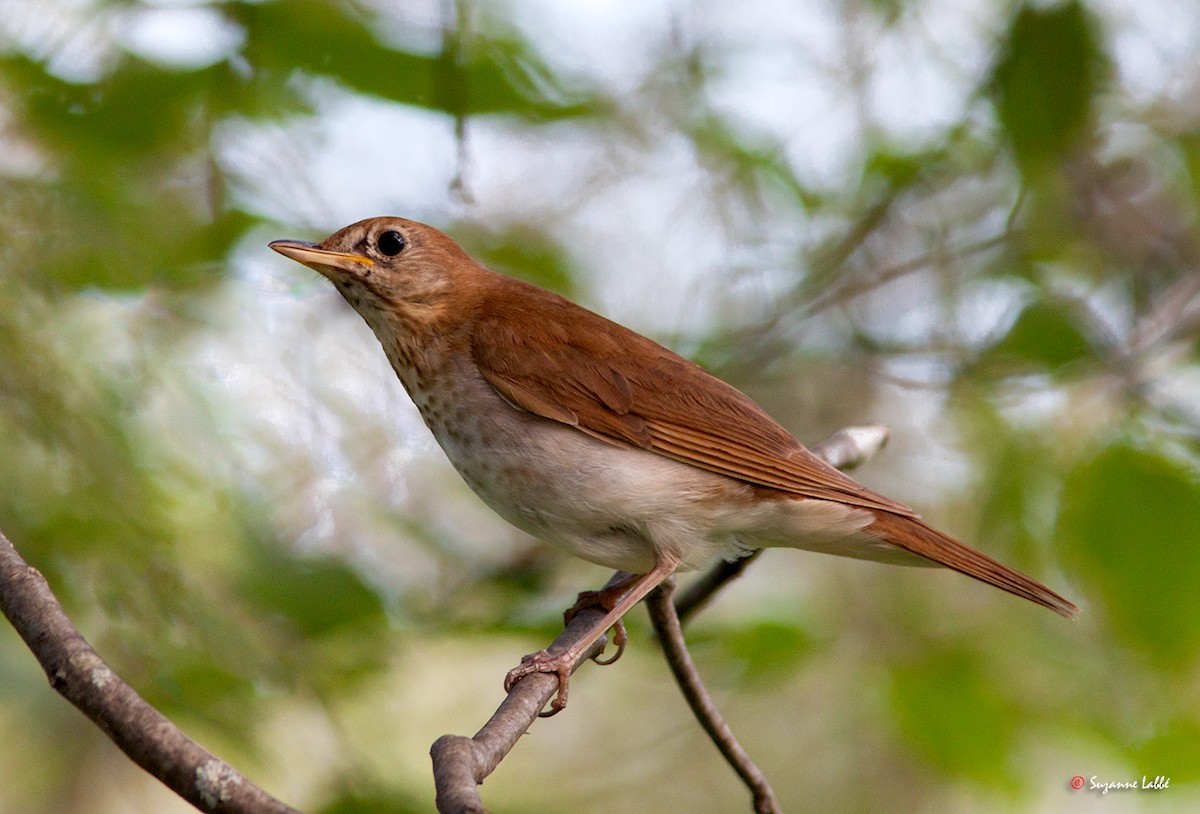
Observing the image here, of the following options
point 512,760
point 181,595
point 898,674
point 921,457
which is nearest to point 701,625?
point 898,674

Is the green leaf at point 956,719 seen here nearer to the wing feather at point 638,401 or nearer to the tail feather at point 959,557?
the tail feather at point 959,557

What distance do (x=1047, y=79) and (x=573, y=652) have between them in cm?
275

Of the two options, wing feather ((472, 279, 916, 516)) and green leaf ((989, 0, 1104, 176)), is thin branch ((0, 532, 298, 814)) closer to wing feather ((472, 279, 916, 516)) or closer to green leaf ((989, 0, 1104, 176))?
wing feather ((472, 279, 916, 516))

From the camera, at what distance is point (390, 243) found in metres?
3.70

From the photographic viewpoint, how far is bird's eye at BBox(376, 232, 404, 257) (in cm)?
368

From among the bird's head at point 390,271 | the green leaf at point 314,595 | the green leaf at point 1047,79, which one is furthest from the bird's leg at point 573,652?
the green leaf at point 1047,79

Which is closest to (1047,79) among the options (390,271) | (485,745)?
(390,271)

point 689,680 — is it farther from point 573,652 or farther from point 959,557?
point 959,557

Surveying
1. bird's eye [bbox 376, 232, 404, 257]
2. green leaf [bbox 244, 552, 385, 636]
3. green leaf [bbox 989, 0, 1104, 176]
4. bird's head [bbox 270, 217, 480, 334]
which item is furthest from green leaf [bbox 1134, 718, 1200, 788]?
bird's eye [bbox 376, 232, 404, 257]

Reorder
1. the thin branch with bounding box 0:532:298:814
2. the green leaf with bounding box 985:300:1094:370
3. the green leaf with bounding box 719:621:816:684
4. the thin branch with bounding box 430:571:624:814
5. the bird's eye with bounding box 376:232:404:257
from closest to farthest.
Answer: the thin branch with bounding box 0:532:298:814
the thin branch with bounding box 430:571:624:814
the green leaf with bounding box 719:621:816:684
the bird's eye with bounding box 376:232:404:257
the green leaf with bounding box 985:300:1094:370

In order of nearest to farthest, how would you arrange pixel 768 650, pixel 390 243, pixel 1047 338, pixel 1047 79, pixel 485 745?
1. pixel 485 745
2. pixel 768 650
3. pixel 390 243
4. pixel 1047 338
5. pixel 1047 79

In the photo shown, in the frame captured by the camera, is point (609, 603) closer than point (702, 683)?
No

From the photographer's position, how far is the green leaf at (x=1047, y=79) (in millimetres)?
4184

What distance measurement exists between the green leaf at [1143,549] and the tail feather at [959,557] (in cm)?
13
